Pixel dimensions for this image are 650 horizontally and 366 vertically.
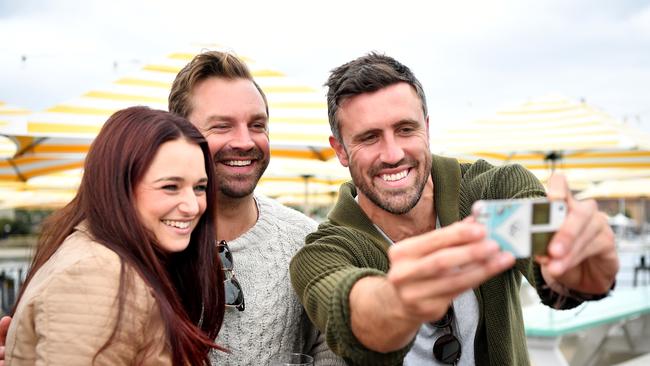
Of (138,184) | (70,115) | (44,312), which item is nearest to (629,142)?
(70,115)

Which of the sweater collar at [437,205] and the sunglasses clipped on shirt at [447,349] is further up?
the sweater collar at [437,205]

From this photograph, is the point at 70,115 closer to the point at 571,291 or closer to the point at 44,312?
the point at 44,312

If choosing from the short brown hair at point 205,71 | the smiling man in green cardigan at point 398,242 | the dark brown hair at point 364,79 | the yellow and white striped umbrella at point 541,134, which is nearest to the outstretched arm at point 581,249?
the smiling man in green cardigan at point 398,242

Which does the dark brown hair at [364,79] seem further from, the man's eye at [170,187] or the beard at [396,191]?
the man's eye at [170,187]

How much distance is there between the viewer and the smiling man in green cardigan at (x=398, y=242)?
56.4 inches

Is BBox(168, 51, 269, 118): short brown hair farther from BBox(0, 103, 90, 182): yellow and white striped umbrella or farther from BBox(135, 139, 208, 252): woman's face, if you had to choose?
BBox(0, 103, 90, 182): yellow and white striped umbrella

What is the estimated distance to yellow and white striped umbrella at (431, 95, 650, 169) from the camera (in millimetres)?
5918

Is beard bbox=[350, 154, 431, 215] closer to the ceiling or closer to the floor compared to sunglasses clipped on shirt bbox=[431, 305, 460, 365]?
closer to the ceiling

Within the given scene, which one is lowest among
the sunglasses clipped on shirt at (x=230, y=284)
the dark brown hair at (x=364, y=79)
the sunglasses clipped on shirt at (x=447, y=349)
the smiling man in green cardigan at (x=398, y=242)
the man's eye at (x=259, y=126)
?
the sunglasses clipped on shirt at (x=447, y=349)

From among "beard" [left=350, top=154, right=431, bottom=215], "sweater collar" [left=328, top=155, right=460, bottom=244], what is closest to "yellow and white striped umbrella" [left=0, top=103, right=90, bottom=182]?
"sweater collar" [left=328, top=155, right=460, bottom=244]

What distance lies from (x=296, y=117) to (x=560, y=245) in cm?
378

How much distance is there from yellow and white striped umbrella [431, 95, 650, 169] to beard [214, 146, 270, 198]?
4.19 meters

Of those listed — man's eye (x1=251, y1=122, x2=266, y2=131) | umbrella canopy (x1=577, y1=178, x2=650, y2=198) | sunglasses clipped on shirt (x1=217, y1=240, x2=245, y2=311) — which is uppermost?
man's eye (x1=251, y1=122, x2=266, y2=131)

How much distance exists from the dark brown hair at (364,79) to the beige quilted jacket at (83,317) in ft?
2.95
